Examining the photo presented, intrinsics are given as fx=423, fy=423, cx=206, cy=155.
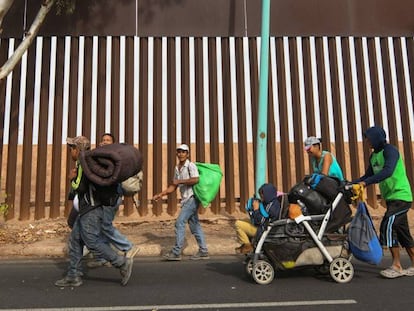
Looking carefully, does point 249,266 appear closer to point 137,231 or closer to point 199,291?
point 199,291

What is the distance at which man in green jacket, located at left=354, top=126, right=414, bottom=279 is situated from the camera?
504 cm

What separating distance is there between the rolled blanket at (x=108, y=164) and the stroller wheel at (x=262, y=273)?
1801 mm

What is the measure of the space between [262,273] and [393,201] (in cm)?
183

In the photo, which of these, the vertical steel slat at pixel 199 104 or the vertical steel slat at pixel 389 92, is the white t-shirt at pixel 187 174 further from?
the vertical steel slat at pixel 389 92

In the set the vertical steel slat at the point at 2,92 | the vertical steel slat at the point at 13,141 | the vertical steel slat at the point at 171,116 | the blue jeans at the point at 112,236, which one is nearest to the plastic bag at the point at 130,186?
the blue jeans at the point at 112,236

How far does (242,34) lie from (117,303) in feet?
25.5

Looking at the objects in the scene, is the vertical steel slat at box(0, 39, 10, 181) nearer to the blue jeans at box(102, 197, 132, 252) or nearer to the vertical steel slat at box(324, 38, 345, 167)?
the blue jeans at box(102, 197, 132, 252)

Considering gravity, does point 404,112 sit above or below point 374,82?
below

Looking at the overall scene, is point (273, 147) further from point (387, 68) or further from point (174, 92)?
point (387, 68)

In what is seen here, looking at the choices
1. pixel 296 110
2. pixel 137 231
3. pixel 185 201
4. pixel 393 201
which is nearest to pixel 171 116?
pixel 137 231

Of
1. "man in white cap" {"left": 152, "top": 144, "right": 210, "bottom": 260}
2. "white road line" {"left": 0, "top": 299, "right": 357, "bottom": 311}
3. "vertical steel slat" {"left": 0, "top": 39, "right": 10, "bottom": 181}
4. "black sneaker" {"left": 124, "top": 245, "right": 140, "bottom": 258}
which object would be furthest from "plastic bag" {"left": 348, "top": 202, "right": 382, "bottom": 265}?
"vertical steel slat" {"left": 0, "top": 39, "right": 10, "bottom": 181}

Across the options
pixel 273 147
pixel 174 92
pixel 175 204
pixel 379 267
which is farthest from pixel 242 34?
pixel 379 267

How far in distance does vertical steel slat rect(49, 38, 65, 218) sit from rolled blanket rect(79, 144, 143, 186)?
5.50 m

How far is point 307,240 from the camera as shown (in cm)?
489
